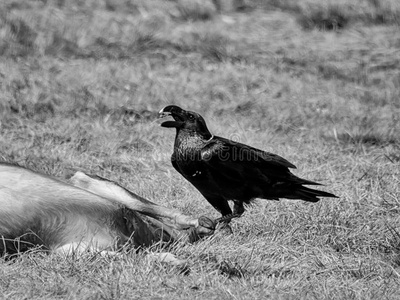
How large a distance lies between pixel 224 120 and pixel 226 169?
2.78m

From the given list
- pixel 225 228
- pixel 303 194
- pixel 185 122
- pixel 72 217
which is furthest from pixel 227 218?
pixel 72 217

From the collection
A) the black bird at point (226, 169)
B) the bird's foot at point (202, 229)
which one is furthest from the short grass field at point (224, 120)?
the black bird at point (226, 169)

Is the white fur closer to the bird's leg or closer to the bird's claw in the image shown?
the bird's claw

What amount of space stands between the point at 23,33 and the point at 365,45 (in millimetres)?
3928

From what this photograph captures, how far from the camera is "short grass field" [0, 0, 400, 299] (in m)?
3.89

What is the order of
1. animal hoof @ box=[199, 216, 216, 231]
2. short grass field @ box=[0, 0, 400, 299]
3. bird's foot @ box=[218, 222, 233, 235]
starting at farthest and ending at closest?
1. bird's foot @ box=[218, 222, 233, 235]
2. animal hoof @ box=[199, 216, 216, 231]
3. short grass field @ box=[0, 0, 400, 299]

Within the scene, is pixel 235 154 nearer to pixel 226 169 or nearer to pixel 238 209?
pixel 226 169

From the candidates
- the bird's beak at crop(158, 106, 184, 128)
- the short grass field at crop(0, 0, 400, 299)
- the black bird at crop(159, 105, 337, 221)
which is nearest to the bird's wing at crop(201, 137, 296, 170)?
the black bird at crop(159, 105, 337, 221)

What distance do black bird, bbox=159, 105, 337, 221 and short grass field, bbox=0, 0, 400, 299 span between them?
184mm

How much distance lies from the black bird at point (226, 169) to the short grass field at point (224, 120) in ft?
0.60

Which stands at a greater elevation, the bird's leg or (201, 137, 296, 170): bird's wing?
(201, 137, 296, 170): bird's wing

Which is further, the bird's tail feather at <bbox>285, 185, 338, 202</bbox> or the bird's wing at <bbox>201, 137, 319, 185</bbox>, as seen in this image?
the bird's tail feather at <bbox>285, 185, 338, 202</bbox>

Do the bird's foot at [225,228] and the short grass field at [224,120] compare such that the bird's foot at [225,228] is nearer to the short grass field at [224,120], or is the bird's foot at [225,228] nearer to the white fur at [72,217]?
the short grass field at [224,120]

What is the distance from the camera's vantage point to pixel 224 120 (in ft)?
24.6
